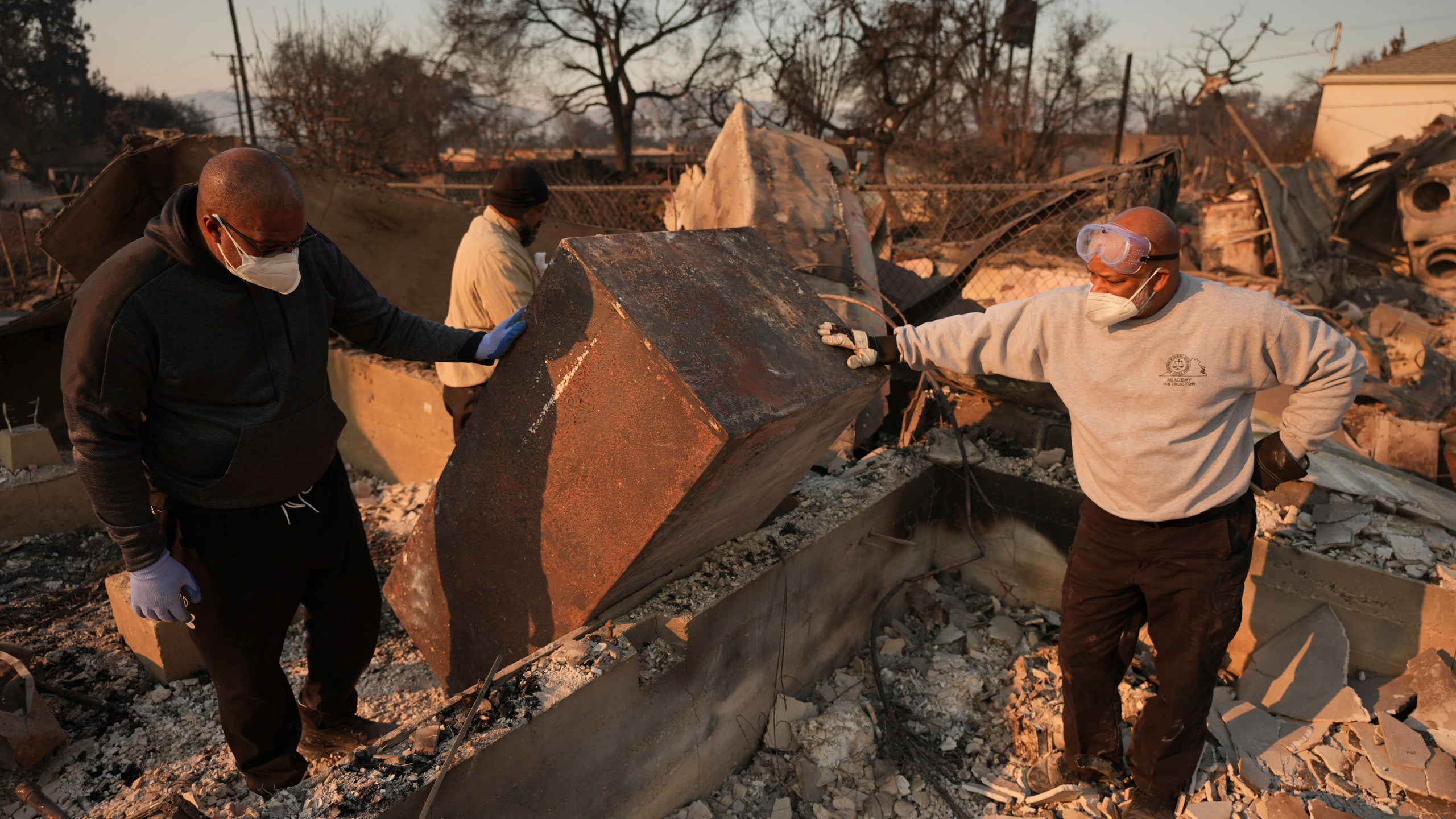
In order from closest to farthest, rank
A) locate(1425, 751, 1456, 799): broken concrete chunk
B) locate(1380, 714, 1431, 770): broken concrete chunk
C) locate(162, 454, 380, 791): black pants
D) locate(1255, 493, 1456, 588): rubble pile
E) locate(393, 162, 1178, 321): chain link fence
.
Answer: locate(162, 454, 380, 791): black pants → locate(1425, 751, 1456, 799): broken concrete chunk → locate(1380, 714, 1431, 770): broken concrete chunk → locate(1255, 493, 1456, 588): rubble pile → locate(393, 162, 1178, 321): chain link fence

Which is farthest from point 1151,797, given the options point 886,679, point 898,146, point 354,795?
point 898,146

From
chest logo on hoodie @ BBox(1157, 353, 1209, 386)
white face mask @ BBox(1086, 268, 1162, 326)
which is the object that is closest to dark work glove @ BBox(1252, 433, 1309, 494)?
chest logo on hoodie @ BBox(1157, 353, 1209, 386)

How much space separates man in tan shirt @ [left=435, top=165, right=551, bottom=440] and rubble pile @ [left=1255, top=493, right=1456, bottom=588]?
10.8 ft

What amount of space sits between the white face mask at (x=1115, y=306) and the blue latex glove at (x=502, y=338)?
1662 millimetres

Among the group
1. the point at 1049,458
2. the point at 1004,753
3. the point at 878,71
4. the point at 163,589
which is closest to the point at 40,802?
the point at 163,589

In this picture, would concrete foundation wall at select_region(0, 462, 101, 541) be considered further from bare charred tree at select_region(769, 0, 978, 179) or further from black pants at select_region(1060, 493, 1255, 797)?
bare charred tree at select_region(769, 0, 978, 179)

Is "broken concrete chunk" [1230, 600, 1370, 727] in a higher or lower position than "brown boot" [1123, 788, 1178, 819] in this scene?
higher

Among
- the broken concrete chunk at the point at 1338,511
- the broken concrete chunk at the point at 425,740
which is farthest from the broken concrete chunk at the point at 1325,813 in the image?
the broken concrete chunk at the point at 425,740

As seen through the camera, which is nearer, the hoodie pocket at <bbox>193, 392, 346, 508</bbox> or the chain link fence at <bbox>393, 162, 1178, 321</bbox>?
the hoodie pocket at <bbox>193, 392, 346, 508</bbox>

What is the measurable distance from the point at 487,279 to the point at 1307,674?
3623 mm

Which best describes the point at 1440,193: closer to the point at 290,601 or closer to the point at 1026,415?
the point at 1026,415

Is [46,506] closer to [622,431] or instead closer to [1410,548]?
[622,431]

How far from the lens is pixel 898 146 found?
18062mm

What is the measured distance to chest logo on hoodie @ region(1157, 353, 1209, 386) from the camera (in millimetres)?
2205
